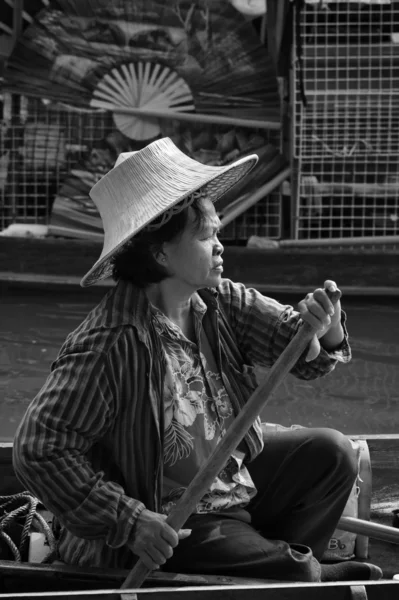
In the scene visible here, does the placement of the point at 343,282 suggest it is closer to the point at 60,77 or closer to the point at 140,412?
the point at 60,77

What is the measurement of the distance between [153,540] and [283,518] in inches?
19.7

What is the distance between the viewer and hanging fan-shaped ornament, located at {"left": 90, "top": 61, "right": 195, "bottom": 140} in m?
7.35

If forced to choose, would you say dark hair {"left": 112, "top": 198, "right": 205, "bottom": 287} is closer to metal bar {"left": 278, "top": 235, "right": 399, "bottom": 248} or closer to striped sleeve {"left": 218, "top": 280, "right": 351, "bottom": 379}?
striped sleeve {"left": 218, "top": 280, "right": 351, "bottom": 379}

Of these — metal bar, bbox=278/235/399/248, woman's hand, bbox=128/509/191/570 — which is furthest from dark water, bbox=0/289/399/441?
woman's hand, bbox=128/509/191/570

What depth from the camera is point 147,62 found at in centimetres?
733

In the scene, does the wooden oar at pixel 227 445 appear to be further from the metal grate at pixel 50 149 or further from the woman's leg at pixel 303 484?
the metal grate at pixel 50 149

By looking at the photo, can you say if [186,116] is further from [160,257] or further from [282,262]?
[160,257]

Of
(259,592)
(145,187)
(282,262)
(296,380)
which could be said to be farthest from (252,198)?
(259,592)

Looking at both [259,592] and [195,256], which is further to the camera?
[195,256]

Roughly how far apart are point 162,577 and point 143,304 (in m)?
0.59

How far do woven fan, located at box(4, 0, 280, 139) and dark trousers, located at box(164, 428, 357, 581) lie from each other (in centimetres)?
509

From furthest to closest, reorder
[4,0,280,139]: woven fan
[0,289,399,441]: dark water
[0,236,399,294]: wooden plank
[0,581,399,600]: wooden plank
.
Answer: [4,0,280,139]: woven fan → [0,236,399,294]: wooden plank → [0,289,399,441]: dark water → [0,581,399,600]: wooden plank

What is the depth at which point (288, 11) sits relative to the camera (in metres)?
7.27

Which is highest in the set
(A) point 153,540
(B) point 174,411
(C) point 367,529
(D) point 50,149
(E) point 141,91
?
(E) point 141,91
